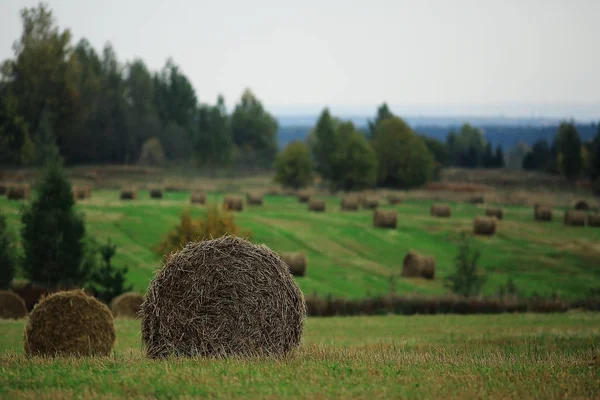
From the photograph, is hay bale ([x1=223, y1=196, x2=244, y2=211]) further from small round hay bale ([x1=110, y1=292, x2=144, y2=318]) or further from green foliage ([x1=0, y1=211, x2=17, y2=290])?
small round hay bale ([x1=110, y1=292, x2=144, y2=318])

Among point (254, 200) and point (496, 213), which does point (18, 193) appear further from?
point (496, 213)

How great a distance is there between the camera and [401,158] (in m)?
115

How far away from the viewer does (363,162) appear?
107 m

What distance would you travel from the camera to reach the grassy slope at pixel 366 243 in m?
45.2

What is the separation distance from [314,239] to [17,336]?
32689 millimetres

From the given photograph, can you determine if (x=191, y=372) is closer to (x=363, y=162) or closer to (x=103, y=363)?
(x=103, y=363)

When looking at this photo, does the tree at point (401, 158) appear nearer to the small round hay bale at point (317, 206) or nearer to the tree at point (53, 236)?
the small round hay bale at point (317, 206)

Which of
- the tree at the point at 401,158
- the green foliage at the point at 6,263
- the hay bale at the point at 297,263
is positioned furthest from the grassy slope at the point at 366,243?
the tree at the point at 401,158

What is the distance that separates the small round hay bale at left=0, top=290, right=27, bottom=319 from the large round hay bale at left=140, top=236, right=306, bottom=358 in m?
17.1

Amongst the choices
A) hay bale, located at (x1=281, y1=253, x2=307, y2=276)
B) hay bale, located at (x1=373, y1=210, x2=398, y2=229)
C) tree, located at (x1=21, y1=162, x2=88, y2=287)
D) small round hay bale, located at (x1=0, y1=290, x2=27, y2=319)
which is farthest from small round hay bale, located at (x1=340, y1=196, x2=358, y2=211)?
small round hay bale, located at (x1=0, y1=290, x2=27, y2=319)

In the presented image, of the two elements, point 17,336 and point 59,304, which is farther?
point 17,336

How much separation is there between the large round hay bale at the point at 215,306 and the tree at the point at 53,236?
75.2ft

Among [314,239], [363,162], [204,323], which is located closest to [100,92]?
[363,162]

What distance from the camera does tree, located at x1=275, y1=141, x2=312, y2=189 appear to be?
105 metres
